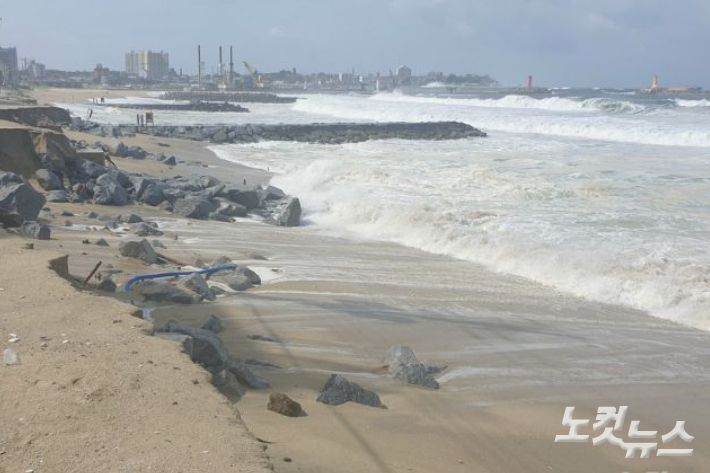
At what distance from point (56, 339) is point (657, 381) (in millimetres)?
4558

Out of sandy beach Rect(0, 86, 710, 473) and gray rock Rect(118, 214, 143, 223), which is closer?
sandy beach Rect(0, 86, 710, 473)

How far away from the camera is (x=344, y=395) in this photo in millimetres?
4945

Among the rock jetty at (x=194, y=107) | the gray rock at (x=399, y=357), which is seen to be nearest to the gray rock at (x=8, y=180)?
the gray rock at (x=399, y=357)

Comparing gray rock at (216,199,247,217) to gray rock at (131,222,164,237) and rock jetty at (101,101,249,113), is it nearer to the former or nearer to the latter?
gray rock at (131,222,164,237)

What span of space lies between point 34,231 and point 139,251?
120 centimetres

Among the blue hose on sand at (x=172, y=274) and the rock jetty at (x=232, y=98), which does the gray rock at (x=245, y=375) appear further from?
the rock jetty at (x=232, y=98)

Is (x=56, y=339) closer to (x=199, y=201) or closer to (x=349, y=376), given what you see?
(x=349, y=376)

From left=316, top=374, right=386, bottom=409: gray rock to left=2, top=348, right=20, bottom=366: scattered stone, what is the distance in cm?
185

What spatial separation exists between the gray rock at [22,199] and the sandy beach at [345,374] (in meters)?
0.40

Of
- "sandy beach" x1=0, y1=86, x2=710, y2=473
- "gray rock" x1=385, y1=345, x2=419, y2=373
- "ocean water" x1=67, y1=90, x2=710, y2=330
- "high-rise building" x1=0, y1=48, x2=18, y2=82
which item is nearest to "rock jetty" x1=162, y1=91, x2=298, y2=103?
"high-rise building" x1=0, y1=48, x2=18, y2=82

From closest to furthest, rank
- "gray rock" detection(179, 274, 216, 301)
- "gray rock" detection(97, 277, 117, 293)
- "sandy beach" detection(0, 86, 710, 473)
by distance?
"sandy beach" detection(0, 86, 710, 473) → "gray rock" detection(97, 277, 117, 293) → "gray rock" detection(179, 274, 216, 301)

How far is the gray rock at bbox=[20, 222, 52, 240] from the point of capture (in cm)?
829

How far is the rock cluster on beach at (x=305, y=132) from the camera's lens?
109 ft

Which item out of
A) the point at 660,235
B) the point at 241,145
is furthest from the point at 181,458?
the point at 241,145
